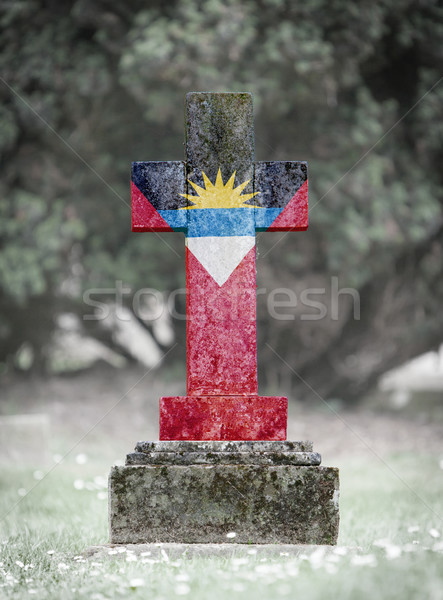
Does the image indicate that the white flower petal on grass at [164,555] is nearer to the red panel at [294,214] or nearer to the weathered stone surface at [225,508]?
the weathered stone surface at [225,508]

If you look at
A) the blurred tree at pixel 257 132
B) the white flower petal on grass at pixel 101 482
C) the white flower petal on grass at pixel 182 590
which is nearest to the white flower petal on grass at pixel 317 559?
the white flower petal on grass at pixel 182 590

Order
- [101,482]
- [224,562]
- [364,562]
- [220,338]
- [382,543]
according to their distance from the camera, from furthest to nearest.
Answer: [101,482] → [220,338] → [382,543] → [224,562] → [364,562]

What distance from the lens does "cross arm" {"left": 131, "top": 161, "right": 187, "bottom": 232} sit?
3521mm

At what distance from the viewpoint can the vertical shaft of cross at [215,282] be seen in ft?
11.2

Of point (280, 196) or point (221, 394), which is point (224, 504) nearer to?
point (221, 394)

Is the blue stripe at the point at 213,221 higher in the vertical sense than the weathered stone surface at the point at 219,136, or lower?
lower

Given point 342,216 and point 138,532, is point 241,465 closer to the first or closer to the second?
point 138,532

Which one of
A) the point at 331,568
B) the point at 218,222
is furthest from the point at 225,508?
the point at 218,222

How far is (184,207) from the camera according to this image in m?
3.52

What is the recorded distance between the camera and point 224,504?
10.00 feet

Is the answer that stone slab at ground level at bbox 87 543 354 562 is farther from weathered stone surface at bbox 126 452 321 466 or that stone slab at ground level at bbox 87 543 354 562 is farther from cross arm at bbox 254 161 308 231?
cross arm at bbox 254 161 308 231

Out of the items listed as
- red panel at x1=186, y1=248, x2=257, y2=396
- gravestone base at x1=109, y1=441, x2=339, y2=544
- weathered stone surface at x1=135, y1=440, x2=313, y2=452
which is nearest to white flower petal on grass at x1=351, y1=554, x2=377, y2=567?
gravestone base at x1=109, y1=441, x2=339, y2=544

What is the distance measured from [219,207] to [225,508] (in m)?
1.60

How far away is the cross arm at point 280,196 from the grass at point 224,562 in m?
1.75
